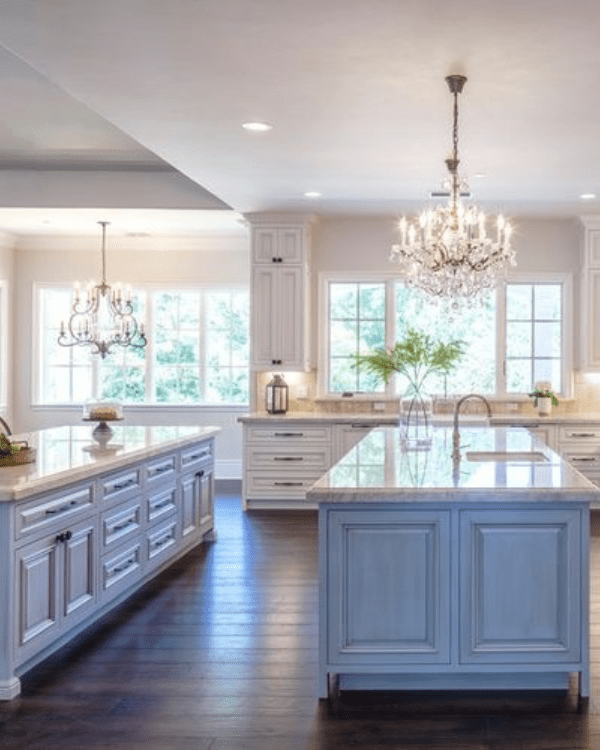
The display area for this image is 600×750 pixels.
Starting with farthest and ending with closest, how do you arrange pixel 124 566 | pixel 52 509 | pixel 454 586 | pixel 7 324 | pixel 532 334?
pixel 7 324, pixel 532 334, pixel 124 566, pixel 52 509, pixel 454 586

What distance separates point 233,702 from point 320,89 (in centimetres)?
296

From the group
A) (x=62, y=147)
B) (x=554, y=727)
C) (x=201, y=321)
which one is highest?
(x=62, y=147)

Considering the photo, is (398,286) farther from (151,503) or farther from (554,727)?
(554,727)

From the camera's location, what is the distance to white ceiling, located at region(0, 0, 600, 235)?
10.5ft

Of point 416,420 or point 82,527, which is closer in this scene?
point 82,527

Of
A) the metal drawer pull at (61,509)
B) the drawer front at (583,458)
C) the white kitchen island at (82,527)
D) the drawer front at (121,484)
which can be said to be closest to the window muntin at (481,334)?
the drawer front at (583,458)

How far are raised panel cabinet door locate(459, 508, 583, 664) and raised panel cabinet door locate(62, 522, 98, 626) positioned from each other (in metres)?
1.76

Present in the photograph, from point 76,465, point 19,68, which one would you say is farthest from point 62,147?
point 76,465

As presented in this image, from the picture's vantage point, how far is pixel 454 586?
306 centimetres

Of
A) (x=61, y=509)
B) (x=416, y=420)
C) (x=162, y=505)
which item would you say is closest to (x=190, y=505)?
(x=162, y=505)

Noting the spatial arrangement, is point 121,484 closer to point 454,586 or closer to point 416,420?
Answer: point 416,420

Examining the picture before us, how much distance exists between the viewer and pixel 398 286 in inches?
311

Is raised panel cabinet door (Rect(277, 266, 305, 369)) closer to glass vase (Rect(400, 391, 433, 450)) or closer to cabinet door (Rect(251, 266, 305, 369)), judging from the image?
cabinet door (Rect(251, 266, 305, 369))

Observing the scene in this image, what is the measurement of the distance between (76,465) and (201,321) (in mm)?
5742
